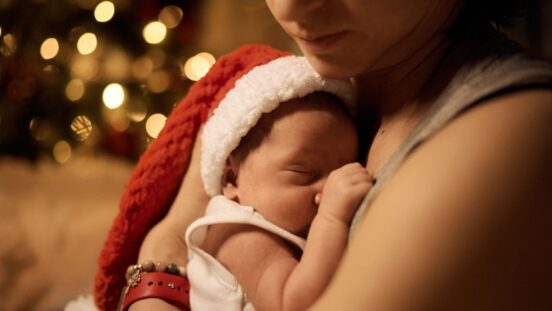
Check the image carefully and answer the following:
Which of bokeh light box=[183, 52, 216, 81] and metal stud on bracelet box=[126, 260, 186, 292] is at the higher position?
metal stud on bracelet box=[126, 260, 186, 292]

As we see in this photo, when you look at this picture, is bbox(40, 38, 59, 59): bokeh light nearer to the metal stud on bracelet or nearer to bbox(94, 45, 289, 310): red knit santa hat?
bbox(94, 45, 289, 310): red knit santa hat

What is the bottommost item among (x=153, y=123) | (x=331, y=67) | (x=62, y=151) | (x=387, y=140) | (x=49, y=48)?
(x=153, y=123)

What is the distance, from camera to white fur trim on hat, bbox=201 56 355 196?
0.97 meters

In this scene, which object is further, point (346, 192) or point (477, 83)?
point (346, 192)

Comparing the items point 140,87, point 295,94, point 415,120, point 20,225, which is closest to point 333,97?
point 295,94

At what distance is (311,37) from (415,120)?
148 millimetres

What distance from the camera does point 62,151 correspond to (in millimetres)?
2902

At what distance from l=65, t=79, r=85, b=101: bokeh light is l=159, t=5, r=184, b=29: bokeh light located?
413 millimetres

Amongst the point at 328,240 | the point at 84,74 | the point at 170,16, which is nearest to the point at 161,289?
the point at 328,240

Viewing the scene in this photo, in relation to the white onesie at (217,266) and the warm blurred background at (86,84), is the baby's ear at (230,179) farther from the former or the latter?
the warm blurred background at (86,84)

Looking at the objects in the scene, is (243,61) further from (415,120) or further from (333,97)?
(415,120)

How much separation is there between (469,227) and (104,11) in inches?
96.0

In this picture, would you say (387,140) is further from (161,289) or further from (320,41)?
(161,289)

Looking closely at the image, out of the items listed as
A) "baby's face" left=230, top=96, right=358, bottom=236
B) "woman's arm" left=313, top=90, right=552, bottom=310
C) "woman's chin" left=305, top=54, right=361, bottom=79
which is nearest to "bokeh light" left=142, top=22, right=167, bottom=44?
"baby's face" left=230, top=96, right=358, bottom=236
